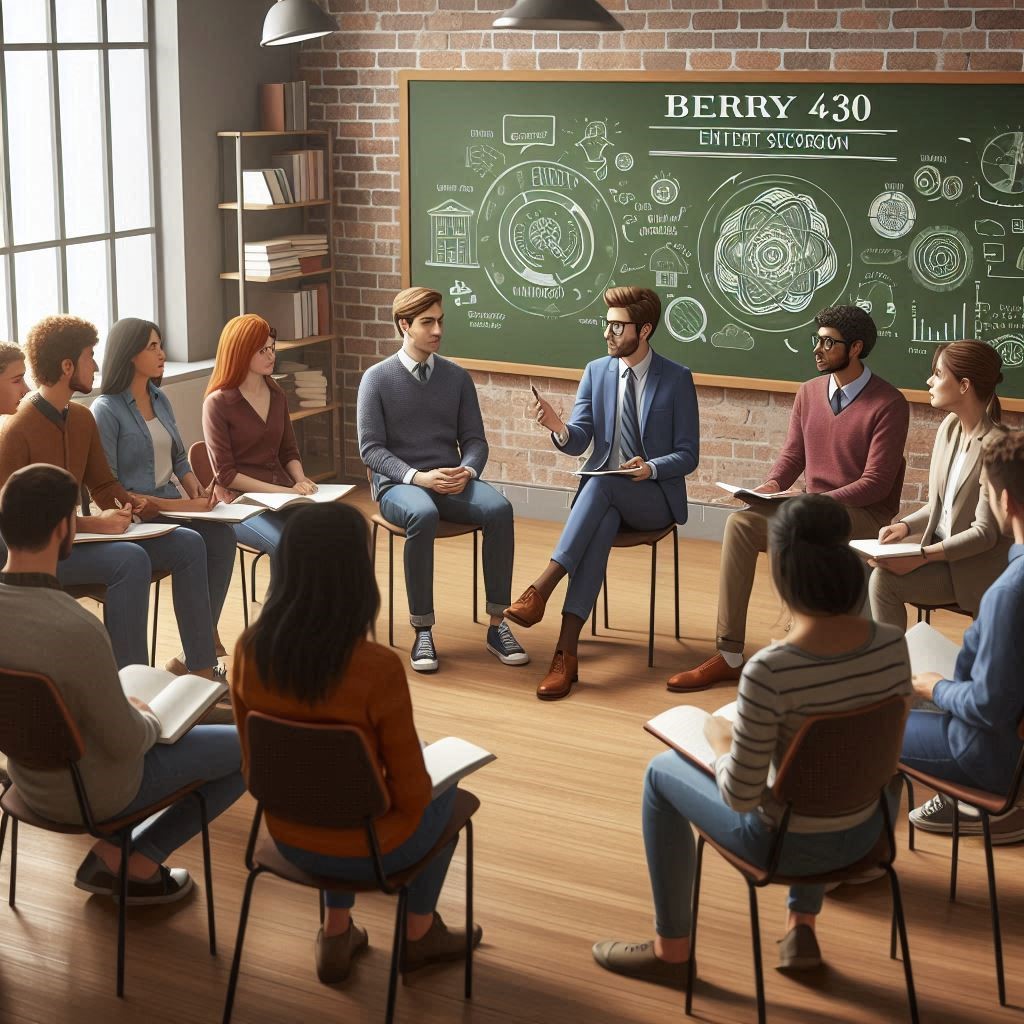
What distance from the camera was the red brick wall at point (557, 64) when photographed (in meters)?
5.60

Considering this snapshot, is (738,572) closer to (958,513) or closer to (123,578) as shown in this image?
(958,513)

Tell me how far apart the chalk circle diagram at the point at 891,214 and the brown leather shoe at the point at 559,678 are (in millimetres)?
2525

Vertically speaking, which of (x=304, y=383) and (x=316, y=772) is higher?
(x=304, y=383)

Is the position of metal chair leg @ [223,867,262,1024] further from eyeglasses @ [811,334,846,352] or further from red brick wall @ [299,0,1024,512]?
red brick wall @ [299,0,1024,512]

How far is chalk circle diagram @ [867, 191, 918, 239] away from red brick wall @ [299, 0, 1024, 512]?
0.52 metres

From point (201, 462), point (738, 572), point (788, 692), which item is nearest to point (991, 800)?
point (788, 692)

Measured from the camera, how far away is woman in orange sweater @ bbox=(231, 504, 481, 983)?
2404mm

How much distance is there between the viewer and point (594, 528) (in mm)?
4660

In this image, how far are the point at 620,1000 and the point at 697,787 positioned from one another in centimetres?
52

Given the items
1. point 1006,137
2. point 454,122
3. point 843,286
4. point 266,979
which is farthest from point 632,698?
point 454,122

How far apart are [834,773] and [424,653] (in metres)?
2.43

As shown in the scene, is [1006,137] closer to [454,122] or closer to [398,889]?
[454,122]

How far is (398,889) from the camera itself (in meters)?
2.54

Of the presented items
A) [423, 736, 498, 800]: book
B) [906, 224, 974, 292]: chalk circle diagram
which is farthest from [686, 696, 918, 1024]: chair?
[906, 224, 974, 292]: chalk circle diagram
